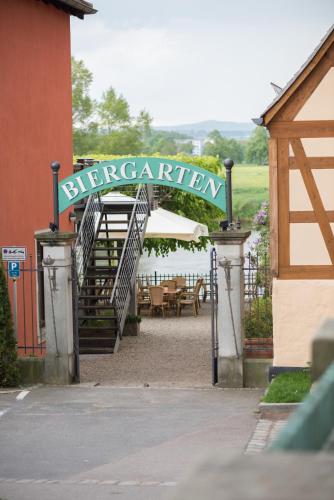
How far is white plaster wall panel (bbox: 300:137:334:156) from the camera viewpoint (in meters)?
14.2

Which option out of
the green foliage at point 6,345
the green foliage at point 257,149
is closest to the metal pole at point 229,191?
the green foliage at point 6,345

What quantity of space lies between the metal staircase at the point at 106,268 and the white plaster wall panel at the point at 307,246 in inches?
227

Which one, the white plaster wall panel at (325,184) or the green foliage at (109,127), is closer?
the white plaster wall panel at (325,184)

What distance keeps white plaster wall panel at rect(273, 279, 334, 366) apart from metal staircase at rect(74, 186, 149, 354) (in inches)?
219

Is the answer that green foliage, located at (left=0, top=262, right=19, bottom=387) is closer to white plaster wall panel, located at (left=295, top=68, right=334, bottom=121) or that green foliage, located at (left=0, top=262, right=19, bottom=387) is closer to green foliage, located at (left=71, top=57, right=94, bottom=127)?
white plaster wall panel, located at (left=295, top=68, right=334, bottom=121)

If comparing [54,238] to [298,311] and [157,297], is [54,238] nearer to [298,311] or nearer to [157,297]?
[298,311]

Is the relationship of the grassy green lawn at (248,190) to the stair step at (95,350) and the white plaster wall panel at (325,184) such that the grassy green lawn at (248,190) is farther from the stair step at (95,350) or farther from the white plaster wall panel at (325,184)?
the white plaster wall panel at (325,184)

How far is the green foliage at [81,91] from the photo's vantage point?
342 ft

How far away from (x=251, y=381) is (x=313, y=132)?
11.9 ft

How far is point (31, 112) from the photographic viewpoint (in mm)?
19359

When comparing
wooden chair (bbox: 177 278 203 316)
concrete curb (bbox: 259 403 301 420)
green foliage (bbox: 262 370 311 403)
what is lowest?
concrete curb (bbox: 259 403 301 420)

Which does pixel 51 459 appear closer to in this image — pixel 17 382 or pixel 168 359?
pixel 17 382

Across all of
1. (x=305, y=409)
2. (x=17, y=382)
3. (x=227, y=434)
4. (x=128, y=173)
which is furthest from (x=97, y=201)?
(x=305, y=409)

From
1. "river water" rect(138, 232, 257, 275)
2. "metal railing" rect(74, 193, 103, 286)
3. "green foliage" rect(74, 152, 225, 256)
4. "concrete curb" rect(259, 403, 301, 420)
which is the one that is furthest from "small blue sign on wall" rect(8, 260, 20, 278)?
"river water" rect(138, 232, 257, 275)
